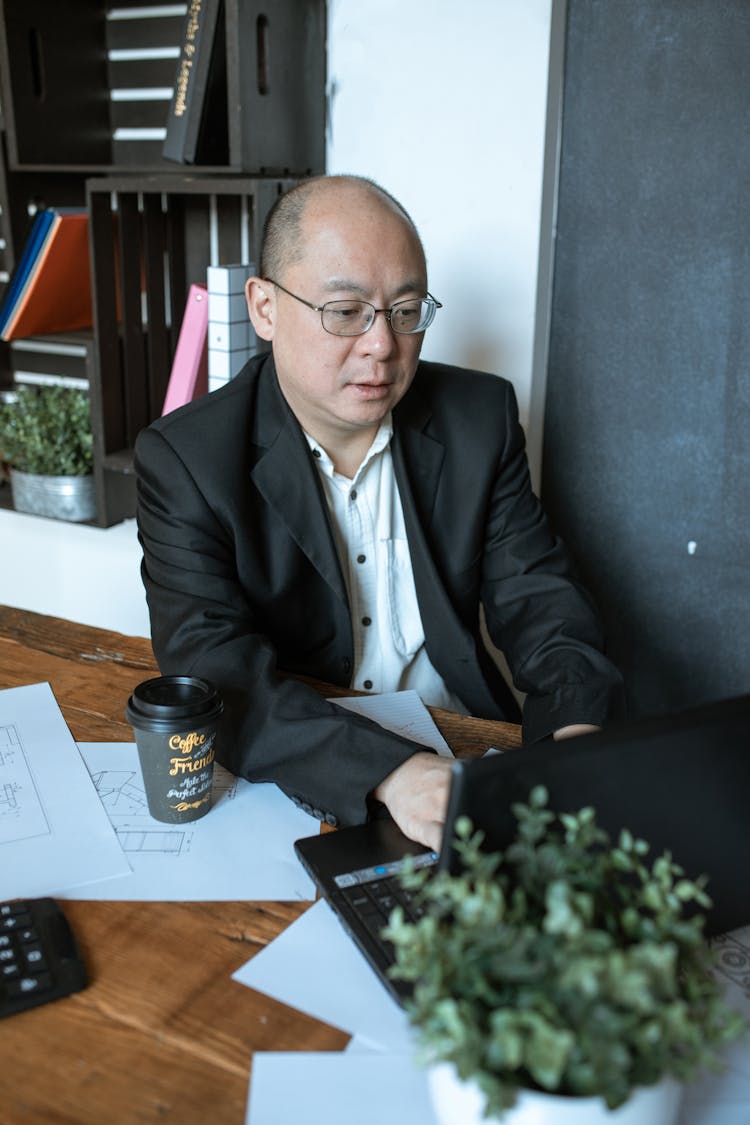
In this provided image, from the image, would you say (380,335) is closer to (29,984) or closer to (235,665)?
(235,665)

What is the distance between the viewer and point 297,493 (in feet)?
4.95

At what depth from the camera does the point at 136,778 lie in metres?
1.09

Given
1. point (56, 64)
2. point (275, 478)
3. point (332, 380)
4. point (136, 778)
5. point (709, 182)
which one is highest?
point (56, 64)

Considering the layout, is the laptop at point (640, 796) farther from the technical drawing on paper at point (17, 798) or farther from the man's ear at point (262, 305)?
the man's ear at point (262, 305)

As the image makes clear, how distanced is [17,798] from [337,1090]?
511 millimetres

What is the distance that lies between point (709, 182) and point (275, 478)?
3.30 ft


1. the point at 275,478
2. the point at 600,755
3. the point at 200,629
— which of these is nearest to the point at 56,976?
the point at 600,755

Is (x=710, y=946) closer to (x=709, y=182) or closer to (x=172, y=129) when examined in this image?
(x=709, y=182)

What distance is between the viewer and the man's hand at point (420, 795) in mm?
958

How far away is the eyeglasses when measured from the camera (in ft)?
A: 4.64

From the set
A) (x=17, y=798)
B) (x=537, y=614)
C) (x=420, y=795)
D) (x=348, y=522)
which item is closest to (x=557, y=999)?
(x=420, y=795)

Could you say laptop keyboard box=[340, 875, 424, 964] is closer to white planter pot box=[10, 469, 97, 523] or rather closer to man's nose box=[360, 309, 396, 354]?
man's nose box=[360, 309, 396, 354]

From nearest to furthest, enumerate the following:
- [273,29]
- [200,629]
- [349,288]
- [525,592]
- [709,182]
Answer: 1. [200,629]
2. [349,288]
3. [525,592]
4. [709,182]
5. [273,29]

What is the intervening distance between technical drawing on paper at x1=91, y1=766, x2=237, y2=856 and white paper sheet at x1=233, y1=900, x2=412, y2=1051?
0.18 m
